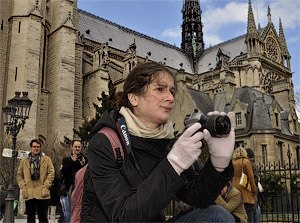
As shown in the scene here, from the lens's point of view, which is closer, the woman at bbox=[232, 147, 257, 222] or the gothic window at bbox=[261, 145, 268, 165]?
the woman at bbox=[232, 147, 257, 222]

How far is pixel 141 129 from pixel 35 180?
13.9 feet

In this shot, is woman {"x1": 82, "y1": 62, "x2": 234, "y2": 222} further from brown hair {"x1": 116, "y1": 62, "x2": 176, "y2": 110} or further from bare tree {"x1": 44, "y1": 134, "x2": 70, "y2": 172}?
bare tree {"x1": 44, "y1": 134, "x2": 70, "y2": 172}

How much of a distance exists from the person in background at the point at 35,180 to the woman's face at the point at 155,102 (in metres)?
4.15

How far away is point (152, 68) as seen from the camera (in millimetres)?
1672

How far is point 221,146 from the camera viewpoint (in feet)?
4.64

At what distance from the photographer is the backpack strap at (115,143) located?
1.45 m

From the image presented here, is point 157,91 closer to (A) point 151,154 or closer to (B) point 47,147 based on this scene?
(A) point 151,154

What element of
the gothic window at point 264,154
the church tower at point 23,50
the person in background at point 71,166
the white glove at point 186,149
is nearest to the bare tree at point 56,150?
the church tower at point 23,50

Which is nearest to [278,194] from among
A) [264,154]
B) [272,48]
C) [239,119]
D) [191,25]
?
[264,154]

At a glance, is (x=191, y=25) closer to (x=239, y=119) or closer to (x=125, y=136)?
(x=239, y=119)

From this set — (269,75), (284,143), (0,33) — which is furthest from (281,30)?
(0,33)

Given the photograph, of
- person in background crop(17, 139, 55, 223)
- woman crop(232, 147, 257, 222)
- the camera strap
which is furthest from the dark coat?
the camera strap

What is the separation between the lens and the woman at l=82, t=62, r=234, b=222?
1.29m

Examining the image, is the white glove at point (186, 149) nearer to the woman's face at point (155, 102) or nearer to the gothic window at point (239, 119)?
the woman's face at point (155, 102)
